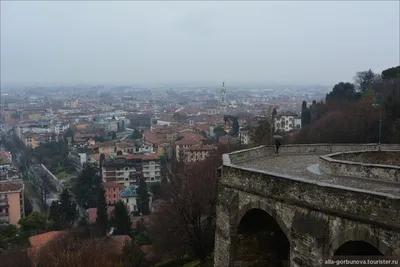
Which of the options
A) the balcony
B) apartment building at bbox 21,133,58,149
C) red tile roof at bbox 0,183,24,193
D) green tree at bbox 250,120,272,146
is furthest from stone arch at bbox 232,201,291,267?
apartment building at bbox 21,133,58,149

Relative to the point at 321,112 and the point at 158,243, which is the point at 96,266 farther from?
the point at 321,112

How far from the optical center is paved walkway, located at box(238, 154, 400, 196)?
9789 millimetres

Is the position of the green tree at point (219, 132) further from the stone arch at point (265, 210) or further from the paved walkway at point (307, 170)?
the stone arch at point (265, 210)

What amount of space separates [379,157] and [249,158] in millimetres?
4710

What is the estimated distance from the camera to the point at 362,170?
35.1 feet

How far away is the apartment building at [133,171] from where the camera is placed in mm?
55844

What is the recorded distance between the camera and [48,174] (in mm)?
63000

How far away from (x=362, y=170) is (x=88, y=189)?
130ft

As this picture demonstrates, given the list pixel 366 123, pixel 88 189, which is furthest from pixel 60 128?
pixel 366 123

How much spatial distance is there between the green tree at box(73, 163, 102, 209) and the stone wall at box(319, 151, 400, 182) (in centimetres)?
3795

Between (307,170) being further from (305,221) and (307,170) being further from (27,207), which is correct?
(27,207)

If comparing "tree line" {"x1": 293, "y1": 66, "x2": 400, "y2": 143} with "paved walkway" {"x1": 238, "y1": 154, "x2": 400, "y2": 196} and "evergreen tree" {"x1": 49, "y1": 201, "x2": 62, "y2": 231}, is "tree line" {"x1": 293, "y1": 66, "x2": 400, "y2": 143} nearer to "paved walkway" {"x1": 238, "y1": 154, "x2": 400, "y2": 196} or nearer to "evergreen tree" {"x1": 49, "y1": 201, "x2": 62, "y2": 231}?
"paved walkway" {"x1": 238, "y1": 154, "x2": 400, "y2": 196}

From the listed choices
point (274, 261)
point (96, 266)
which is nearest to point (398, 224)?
point (274, 261)

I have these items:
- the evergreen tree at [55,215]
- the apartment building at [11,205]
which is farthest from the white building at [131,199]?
the apartment building at [11,205]
